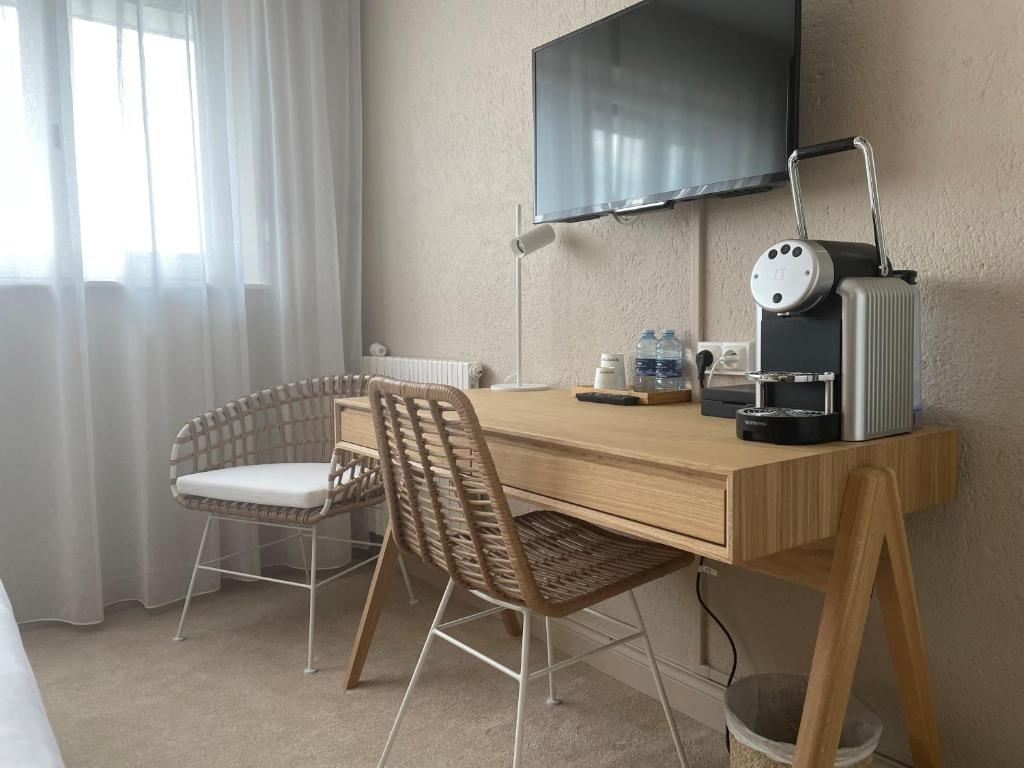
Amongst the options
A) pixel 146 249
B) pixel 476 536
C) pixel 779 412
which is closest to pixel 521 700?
pixel 476 536

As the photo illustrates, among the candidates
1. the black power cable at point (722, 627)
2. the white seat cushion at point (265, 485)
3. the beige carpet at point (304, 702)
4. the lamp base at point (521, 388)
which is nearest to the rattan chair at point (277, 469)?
the white seat cushion at point (265, 485)

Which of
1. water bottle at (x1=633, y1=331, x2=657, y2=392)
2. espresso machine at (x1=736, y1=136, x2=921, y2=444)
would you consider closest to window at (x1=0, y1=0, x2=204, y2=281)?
water bottle at (x1=633, y1=331, x2=657, y2=392)

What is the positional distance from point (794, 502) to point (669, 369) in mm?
748

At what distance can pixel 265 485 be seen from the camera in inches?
90.1

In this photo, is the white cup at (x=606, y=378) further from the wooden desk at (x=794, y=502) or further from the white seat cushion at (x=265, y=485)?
the white seat cushion at (x=265, y=485)

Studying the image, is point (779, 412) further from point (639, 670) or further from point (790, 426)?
point (639, 670)

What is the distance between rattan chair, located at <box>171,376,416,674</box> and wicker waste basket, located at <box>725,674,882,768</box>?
113cm

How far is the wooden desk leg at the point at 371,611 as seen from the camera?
2.08 metres

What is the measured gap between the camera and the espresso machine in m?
1.22

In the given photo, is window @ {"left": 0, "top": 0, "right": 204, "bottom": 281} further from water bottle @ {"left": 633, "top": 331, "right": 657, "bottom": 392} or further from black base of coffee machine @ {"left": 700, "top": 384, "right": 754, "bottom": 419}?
black base of coffee machine @ {"left": 700, "top": 384, "right": 754, "bottom": 419}

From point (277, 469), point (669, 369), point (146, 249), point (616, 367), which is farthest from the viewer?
point (146, 249)

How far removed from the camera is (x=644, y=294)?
196 centimetres

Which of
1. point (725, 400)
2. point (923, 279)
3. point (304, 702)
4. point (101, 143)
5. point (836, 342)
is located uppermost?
point (101, 143)

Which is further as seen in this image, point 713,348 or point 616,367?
point 616,367
